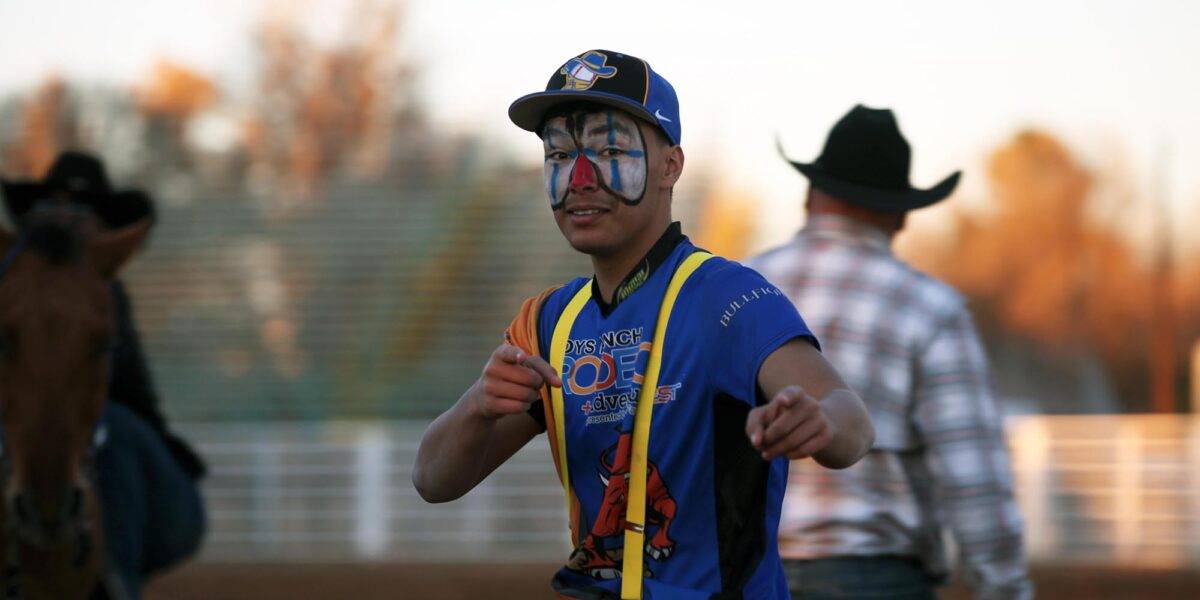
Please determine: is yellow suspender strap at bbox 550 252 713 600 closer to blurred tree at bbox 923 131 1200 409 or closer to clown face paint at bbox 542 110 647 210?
clown face paint at bbox 542 110 647 210

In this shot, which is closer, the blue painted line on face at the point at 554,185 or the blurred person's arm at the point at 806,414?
the blurred person's arm at the point at 806,414

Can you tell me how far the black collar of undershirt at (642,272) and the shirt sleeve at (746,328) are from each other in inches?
6.2

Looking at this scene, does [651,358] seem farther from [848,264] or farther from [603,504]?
[848,264]

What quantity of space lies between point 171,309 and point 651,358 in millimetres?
17499

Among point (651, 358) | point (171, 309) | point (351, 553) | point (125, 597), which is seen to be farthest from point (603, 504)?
point (171, 309)

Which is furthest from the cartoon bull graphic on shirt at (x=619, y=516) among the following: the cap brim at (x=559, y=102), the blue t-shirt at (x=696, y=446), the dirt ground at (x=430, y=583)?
the dirt ground at (x=430, y=583)

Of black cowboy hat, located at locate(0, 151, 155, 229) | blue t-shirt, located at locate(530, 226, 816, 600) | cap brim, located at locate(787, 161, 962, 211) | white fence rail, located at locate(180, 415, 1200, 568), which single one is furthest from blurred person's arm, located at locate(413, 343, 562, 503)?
white fence rail, located at locate(180, 415, 1200, 568)

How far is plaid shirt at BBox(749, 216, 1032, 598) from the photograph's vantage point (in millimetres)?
4199

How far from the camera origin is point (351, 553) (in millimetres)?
17031

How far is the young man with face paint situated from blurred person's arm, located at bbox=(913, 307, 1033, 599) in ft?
4.78

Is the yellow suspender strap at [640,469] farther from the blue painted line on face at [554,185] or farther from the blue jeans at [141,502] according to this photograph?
the blue jeans at [141,502]

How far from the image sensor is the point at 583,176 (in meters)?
2.96

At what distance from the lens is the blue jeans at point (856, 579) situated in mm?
4164

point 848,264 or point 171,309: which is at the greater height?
point 848,264
